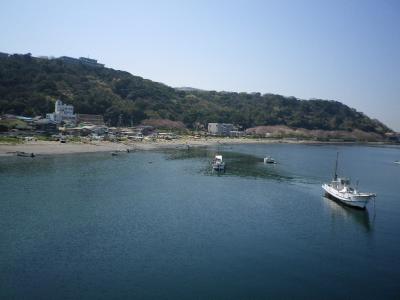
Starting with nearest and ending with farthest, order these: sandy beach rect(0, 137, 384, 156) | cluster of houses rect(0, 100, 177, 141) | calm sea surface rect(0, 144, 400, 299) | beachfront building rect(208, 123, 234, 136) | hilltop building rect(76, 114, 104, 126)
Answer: calm sea surface rect(0, 144, 400, 299), sandy beach rect(0, 137, 384, 156), cluster of houses rect(0, 100, 177, 141), hilltop building rect(76, 114, 104, 126), beachfront building rect(208, 123, 234, 136)

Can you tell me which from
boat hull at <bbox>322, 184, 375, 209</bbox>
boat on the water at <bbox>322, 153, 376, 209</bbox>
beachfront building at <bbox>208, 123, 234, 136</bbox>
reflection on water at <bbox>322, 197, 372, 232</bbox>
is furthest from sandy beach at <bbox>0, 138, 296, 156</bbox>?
boat hull at <bbox>322, 184, 375, 209</bbox>

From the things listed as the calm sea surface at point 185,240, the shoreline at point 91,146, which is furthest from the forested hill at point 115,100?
the calm sea surface at point 185,240

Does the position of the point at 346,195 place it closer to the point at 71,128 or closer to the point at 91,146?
the point at 91,146

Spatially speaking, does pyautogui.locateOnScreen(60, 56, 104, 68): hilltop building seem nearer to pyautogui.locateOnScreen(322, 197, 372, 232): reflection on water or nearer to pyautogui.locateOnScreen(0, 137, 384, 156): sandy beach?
pyautogui.locateOnScreen(0, 137, 384, 156): sandy beach

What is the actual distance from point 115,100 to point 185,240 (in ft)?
341

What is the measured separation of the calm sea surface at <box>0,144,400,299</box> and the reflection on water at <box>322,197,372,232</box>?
104 millimetres

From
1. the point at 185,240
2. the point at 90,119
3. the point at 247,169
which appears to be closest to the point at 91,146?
the point at 247,169

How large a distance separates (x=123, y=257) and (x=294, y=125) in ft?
540

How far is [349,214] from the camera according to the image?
119 feet

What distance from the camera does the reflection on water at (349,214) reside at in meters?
33.7

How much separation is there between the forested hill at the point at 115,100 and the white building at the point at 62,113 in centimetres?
418

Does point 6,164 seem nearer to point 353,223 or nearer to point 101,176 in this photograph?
point 101,176

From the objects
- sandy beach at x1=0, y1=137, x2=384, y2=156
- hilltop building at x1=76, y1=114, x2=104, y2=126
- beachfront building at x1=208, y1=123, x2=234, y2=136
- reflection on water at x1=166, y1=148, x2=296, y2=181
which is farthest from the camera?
beachfront building at x1=208, y1=123, x2=234, y2=136

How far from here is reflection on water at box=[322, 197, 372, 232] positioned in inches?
1326
